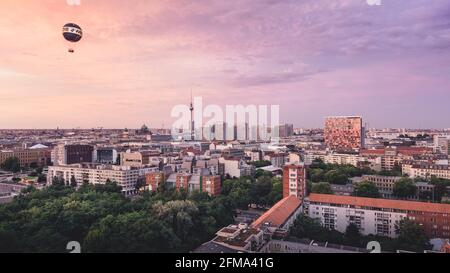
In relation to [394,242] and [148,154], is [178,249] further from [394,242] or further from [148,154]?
[148,154]

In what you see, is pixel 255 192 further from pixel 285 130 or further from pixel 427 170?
pixel 285 130

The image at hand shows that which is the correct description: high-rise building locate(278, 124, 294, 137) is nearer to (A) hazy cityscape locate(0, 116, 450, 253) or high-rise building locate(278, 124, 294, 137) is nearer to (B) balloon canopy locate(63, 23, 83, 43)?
(A) hazy cityscape locate(0, 116, 450, 253)

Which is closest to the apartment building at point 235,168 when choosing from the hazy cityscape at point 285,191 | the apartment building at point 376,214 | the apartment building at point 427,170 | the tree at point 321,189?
the hazy cityscape at point 285,191

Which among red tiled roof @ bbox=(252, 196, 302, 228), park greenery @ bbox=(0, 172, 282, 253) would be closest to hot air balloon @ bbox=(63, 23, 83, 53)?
park greenery @ bbox=(0, 172, 282, 253)

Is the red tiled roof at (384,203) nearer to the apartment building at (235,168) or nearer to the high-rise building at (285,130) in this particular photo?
the apartment building at (235,168)

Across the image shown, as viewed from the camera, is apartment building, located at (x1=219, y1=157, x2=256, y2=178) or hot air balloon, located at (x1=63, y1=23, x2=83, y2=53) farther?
apartment building, located at (x1=219, y1=157, x2=256, y2=178)

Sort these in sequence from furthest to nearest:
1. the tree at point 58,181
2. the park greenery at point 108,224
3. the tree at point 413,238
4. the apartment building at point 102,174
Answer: the apartment building at point 102,174 < the tree at point 58,181 < the tree at point 413,238 < the park greenery at point 108,224

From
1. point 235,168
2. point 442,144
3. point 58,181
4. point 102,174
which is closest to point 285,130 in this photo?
point 442,144
